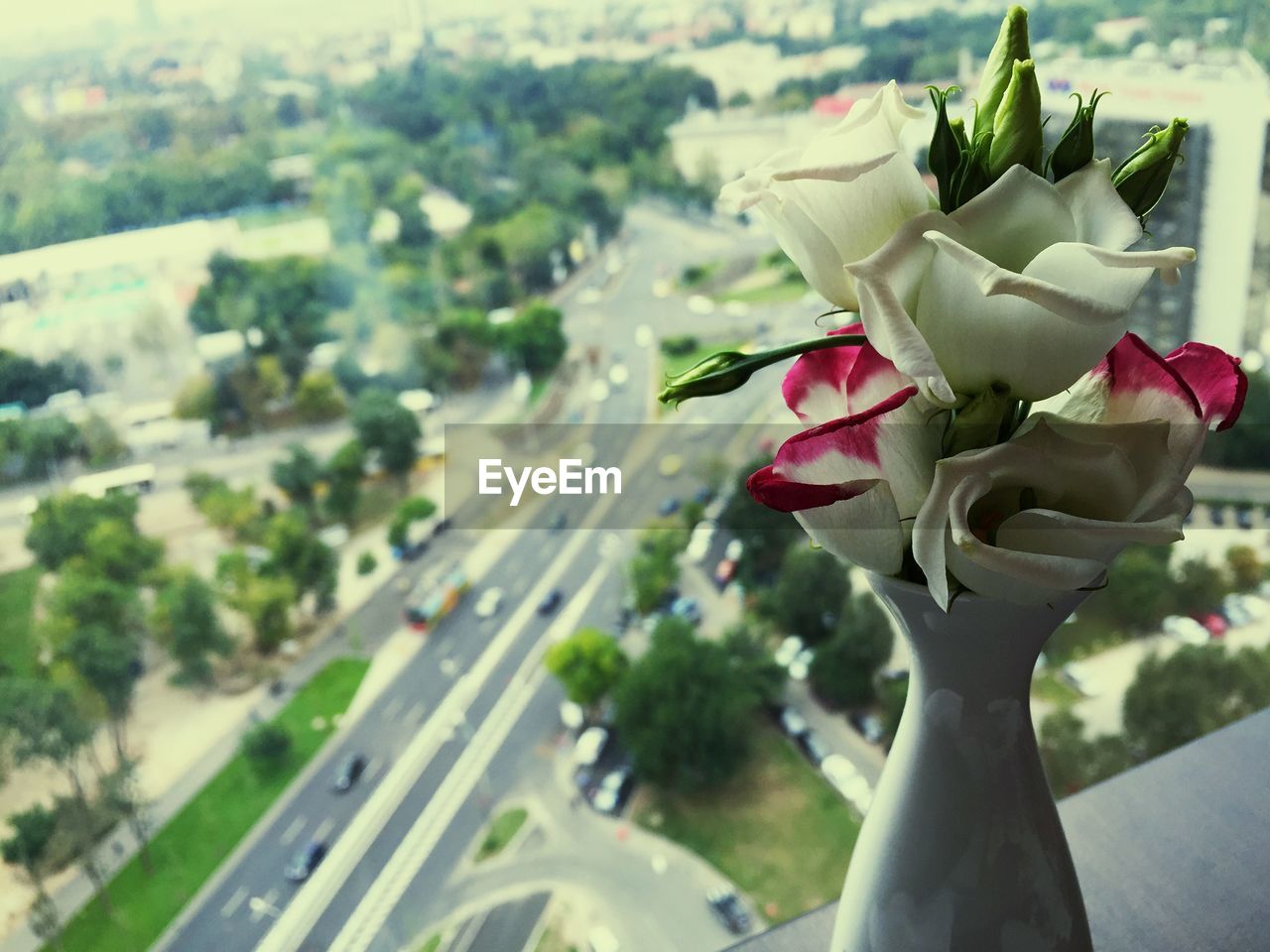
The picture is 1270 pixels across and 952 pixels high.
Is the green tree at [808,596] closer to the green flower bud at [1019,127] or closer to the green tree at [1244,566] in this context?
the green tree at [1244,566]

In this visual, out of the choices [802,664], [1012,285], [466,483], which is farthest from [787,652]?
[1012,285]

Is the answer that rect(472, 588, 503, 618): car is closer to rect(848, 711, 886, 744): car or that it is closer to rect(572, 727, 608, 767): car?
rect(572, 727, 608, 767): car

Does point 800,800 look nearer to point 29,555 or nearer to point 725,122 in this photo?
point 29,555

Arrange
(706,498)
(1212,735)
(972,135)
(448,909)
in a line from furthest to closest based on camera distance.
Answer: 1. (706,498)
2. (448,909)
3. (1212,735)
4. (972,135)

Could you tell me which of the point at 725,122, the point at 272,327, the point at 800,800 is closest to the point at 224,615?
the point at 272,327

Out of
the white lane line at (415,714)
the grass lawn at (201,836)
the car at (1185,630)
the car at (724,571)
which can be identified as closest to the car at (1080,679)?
the car at (1185,630)

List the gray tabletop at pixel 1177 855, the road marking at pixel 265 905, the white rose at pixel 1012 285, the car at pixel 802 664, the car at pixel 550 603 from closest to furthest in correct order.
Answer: the white rose at pixel 1012 285
the gray tabletop at pixel 1177 855
the road marking at pixel 265 905
the car at pixel 802 664
the car at pixel 550 603

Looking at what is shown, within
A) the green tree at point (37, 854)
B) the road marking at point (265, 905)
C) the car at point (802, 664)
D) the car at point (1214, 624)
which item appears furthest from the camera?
the car at point (1214, 624)
